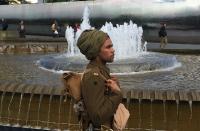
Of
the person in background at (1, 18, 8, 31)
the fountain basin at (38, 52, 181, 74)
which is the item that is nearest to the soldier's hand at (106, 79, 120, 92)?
the fountain basin at (38, 52, 181, 74)

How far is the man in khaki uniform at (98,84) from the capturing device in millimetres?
3430

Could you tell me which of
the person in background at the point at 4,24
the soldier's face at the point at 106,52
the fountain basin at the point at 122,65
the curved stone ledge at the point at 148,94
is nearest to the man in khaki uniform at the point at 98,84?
the soldier's face at the point at 106,52

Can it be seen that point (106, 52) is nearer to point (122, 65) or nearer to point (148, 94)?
point (148, 94)

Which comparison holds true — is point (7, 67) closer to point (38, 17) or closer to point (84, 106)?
point (84, 106)

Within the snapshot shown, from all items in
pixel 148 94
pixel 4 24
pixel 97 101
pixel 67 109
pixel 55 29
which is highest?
pixel 4 24

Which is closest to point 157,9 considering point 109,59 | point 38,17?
point 38,17

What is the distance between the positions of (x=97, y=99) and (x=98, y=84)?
0.10 meters

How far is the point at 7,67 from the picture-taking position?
1430cm

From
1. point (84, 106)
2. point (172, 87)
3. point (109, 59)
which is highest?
point (109, 59)

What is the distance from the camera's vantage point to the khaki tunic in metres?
3.43

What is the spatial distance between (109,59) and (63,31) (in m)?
29.9

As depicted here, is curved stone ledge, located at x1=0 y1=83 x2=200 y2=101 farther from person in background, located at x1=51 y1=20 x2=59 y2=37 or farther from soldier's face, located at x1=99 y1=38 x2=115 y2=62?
person in background, located at x1=51 y1=20 x2=59 y2=37

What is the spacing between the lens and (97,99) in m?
3.42

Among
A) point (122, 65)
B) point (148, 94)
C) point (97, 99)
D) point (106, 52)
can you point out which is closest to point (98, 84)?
point (97, 99)
